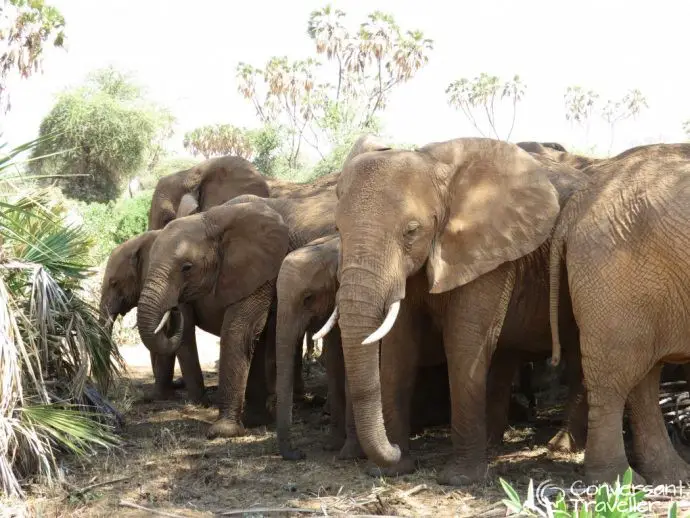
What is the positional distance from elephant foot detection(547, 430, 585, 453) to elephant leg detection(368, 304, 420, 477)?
1191 millimetres

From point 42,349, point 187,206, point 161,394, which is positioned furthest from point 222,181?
point 42,349

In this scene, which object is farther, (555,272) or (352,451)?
(352,451)

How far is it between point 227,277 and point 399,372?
97.2 inches

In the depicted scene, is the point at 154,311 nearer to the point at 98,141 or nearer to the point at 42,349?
the point at 42,349

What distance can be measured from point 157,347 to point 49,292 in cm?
139

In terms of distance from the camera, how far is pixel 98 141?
4069cm

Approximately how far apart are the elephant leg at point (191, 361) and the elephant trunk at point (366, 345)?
393 centimetres

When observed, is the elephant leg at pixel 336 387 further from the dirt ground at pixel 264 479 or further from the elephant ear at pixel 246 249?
the elephant ear at pixel 246 249

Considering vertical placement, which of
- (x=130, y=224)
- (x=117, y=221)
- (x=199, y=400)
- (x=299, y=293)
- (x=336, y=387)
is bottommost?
(x=199, y=400)

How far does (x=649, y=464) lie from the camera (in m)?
6.50

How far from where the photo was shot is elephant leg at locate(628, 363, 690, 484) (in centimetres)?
647

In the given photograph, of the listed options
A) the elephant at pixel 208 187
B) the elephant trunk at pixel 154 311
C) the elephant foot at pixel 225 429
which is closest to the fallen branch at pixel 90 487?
the elephant foot at pixel 225 429

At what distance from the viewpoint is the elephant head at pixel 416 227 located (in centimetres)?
604

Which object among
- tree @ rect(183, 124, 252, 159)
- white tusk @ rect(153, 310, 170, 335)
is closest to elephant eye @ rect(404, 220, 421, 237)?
white tusk @ rect(153, 310, 170, 335)
